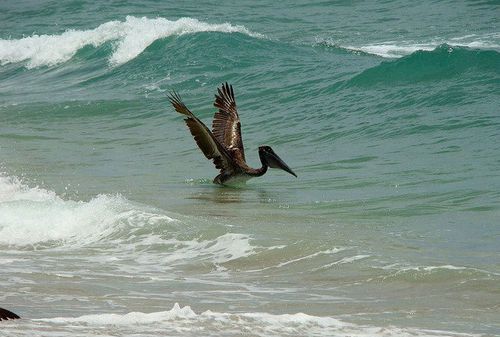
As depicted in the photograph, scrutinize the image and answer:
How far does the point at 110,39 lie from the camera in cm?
2647

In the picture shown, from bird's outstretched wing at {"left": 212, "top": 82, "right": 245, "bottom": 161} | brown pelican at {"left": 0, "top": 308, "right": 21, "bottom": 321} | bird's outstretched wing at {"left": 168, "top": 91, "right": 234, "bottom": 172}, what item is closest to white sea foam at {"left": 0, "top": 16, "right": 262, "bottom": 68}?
bird's outstretched wing at {"left": 212, "top": 82, "right": 245, "bottom": 161}

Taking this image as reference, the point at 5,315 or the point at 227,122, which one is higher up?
the point at 227,122

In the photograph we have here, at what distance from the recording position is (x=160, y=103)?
63.2ft

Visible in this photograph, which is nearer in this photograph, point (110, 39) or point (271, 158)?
point (271, 158)

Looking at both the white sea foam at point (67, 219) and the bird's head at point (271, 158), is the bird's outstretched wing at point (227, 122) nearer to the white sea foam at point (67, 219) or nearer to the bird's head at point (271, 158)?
the bird's head at point (271, 158)

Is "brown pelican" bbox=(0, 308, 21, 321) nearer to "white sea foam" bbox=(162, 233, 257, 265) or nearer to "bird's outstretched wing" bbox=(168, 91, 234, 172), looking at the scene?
"white sea foam" bbox=(162, 233, 257, 265)

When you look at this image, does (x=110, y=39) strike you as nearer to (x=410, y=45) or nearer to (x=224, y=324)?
(x=410, y=45)

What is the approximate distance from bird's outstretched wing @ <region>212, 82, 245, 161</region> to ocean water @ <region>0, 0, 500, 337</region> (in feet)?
1.63

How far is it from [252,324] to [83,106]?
14.5 metres

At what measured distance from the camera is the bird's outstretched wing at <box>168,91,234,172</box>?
1151 cm

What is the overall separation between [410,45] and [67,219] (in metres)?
15.3

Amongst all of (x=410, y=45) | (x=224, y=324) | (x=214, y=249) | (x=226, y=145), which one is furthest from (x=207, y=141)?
(x=410, y=45)

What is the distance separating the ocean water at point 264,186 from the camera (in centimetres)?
639

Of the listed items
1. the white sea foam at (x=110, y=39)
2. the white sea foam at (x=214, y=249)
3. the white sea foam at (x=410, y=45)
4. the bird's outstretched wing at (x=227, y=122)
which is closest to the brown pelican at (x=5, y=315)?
the white sea foam at (x=214, y=249)
